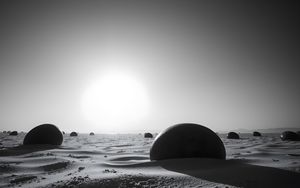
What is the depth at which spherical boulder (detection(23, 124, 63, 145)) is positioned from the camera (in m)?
9.19

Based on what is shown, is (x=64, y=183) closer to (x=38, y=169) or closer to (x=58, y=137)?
(x=38, y=169)

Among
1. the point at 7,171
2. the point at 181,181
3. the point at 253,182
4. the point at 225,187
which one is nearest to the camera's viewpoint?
the point at 225,187

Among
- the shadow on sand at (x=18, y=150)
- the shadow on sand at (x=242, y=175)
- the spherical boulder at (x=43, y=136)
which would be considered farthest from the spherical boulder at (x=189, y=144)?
the spherical boulder at (x=43, y=136)

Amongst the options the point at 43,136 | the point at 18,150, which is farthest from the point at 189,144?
the point at 43,136

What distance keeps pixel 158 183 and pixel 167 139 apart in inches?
80.2

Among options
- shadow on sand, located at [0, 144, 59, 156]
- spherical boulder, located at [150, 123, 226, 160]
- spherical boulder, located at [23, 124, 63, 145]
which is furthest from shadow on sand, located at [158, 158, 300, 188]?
spherical boulder, located at [23, 124, 63, 145]

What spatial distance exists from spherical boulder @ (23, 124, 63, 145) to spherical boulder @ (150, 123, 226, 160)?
6.33m

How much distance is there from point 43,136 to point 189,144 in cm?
721

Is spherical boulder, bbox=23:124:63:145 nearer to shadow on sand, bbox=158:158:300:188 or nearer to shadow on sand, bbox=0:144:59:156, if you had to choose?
shadow on sand, bbox=0:144:59:156

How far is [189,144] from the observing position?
4.50m

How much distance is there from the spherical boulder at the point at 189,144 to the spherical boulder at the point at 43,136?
6.33 metres

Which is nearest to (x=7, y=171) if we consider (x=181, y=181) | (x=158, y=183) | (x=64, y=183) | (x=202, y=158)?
(x=64, y=183)

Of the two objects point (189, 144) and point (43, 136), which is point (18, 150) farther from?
point (189, 144)

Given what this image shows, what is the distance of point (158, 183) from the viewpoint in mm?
2721
